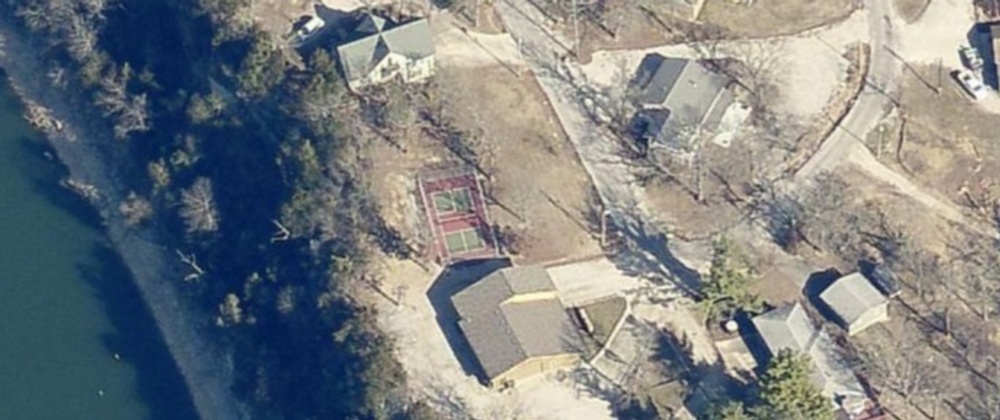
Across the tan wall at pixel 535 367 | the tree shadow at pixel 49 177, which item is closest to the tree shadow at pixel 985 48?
the tan wall at pixel 535 367

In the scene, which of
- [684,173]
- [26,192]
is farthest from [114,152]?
[684,173]

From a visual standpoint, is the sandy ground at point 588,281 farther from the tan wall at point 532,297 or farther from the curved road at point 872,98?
the curved road at point 872,98

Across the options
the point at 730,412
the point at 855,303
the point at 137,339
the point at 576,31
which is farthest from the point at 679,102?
the point at 137,339

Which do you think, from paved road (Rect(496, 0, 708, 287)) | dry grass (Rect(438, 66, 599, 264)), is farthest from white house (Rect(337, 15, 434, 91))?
paved road (Rect(496, 0, 708, 287))

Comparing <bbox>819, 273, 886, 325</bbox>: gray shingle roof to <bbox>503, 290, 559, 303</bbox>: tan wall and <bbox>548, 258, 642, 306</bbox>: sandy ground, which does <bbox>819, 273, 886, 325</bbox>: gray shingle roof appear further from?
<bbox>503, 290, 559, 303</bbox>: tan wall

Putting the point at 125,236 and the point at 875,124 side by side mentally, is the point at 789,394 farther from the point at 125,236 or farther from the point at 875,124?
the point at 125,236

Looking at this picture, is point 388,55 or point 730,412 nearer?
point 730,412
